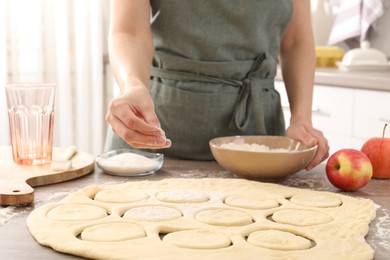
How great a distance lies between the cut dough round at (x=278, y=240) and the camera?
0.93 metres

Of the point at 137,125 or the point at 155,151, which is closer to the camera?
the point at 137,125

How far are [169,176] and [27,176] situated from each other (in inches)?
11.4

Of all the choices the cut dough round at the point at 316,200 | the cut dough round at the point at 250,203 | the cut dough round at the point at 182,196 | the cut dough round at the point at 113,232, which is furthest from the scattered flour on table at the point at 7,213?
the cut dough round at the point at 316,200

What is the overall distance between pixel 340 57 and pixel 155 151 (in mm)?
1795

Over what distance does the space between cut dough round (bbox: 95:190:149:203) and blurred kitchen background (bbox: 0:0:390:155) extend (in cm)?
156

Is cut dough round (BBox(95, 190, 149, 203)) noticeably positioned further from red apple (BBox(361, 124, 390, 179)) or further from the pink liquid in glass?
red apple (BBox(361, 124, 390, 179))

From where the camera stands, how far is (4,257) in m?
0.87

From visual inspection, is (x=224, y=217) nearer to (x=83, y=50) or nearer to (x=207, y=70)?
(x=207, y=70)

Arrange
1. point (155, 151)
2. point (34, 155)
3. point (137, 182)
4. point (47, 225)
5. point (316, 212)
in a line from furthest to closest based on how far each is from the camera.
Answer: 1. point (155, 151)
2. point (34, 155)
3. point (137, 182)
4. point (316, 212)
5. point (47, 225)

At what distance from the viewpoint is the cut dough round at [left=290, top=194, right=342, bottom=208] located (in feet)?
3.78

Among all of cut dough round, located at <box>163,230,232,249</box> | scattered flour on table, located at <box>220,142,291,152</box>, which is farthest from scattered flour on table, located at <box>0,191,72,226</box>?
scattered flour on table, located at <box>220,142,291,152</box>

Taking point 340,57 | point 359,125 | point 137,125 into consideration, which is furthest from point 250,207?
point 340,57

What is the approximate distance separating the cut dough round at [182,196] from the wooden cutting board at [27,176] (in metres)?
0.23

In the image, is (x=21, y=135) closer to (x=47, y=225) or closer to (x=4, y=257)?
(x=47, y=225)
